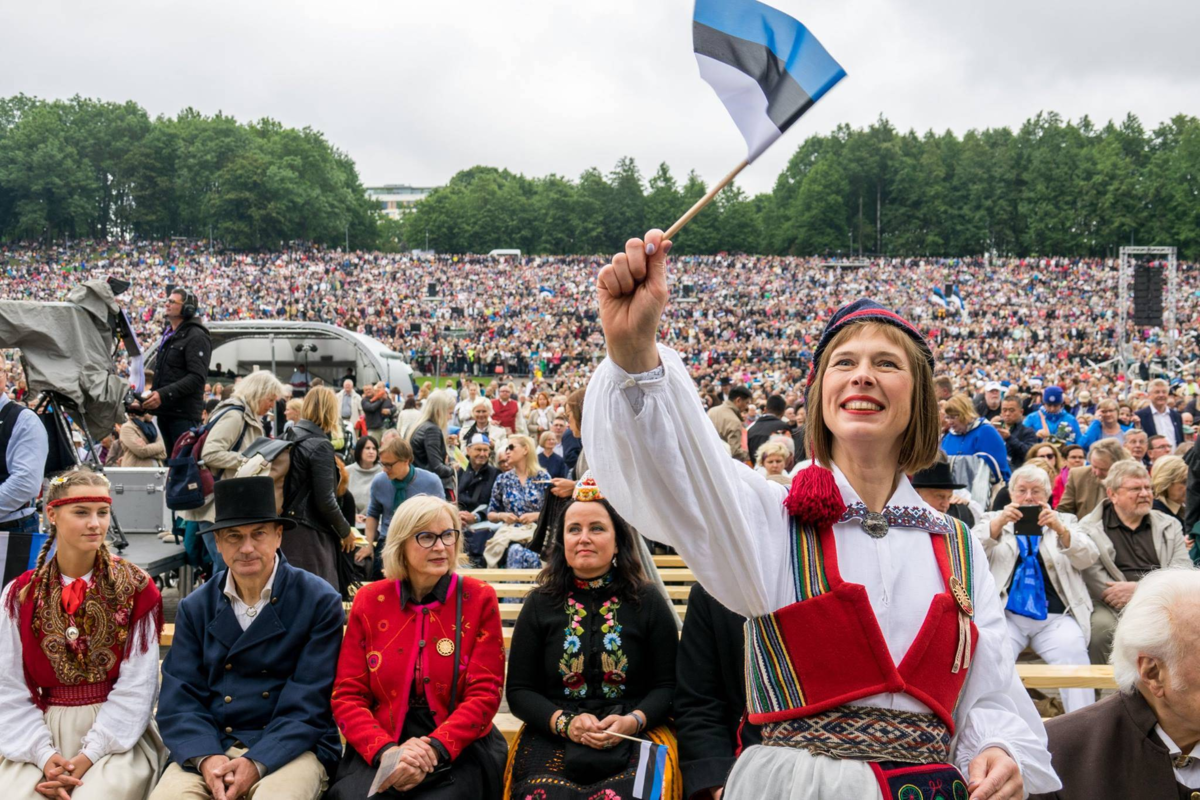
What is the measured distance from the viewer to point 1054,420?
35.3 feet

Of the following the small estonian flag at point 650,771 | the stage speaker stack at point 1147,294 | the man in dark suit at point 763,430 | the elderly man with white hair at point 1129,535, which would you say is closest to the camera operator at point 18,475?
the small estonian flag at point 650,771

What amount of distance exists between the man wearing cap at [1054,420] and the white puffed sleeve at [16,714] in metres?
9.13

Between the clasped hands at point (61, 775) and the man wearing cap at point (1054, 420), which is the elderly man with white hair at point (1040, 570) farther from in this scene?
the man wearing cap at point (1054, 420)

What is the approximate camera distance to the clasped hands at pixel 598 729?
3615 mm

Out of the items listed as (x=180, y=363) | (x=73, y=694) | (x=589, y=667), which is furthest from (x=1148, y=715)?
(x=180, y=363)

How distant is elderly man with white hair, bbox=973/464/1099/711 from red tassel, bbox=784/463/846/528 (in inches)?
148

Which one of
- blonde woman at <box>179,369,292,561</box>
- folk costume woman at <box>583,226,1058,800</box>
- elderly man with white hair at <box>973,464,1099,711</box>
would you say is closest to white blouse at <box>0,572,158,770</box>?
blonde woman at <box>179,369,292,561</box>

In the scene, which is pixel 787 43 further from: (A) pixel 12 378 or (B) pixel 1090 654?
(A) pixel 12 378

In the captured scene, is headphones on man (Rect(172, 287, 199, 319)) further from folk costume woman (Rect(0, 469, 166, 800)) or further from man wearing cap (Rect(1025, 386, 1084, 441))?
man wearing cap (Rect(1025, 386, 1084, 441))

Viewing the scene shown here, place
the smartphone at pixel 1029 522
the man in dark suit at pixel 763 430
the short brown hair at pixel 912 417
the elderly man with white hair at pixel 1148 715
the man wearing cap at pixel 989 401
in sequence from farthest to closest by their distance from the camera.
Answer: the man wearing cap at pixel 989 401 → the man in dark suit at pixel 763 430 → the smartphone at pixel 1029 522 → the elderly man with white hair at pixel 1148 715 → the short brown hair at pixel 912 417

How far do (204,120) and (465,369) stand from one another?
69.8m

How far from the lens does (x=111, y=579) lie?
390 centimetres

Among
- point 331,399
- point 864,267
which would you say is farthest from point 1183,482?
point 864,267

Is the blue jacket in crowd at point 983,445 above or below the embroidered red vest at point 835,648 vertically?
below
